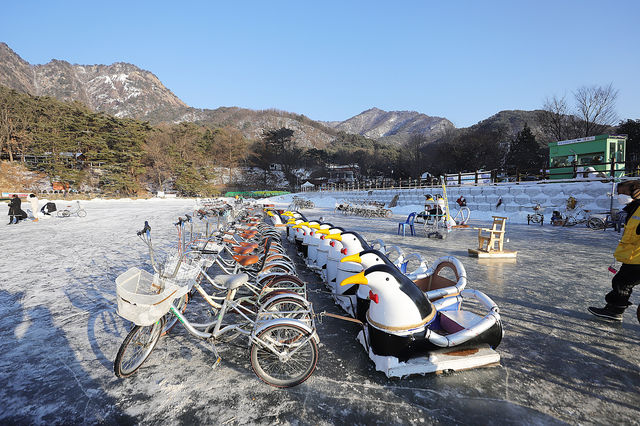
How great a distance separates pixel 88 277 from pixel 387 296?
18.3ft

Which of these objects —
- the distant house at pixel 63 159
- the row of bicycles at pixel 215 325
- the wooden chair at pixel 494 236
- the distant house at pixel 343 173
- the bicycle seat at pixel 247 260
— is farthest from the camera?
the distant house at pixel 343 173

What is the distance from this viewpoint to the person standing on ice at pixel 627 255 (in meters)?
2.95

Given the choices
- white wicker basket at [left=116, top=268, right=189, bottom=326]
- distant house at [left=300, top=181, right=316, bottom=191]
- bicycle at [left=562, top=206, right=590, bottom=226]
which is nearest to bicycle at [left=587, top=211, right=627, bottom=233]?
bicycle at [left=562, top=206, right=590, bottom=226]

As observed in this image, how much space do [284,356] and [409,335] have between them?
1088mm

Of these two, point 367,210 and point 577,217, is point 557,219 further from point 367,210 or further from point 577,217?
point 367,210

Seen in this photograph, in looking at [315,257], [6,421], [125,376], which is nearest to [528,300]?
[315,257]

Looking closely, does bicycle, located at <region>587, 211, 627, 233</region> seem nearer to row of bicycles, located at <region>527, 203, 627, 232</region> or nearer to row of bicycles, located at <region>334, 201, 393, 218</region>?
row of bicycles, located at <region>527, 203, 627, 232</region>

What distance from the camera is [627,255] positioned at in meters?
3.01

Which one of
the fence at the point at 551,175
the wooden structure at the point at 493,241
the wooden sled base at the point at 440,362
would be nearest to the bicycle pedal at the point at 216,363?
the wooden sled base at the point at 440,362

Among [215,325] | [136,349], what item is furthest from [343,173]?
[136,349]

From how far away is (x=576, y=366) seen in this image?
260 cm

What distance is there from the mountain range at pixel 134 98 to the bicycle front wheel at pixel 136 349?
3546 inches

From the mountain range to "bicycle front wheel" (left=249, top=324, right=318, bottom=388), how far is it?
3547 inches

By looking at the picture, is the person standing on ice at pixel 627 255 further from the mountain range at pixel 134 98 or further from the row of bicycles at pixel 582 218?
the mountain range at pixel 134 98
